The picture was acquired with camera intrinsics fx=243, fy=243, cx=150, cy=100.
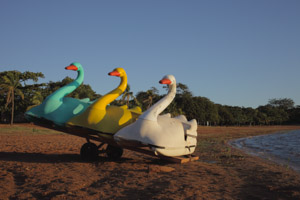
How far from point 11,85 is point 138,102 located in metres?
16.2

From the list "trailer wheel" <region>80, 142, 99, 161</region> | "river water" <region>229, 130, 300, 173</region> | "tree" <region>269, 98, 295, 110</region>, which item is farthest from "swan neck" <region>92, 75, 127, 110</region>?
"tree" <region>269, 98, 295, 110</region>

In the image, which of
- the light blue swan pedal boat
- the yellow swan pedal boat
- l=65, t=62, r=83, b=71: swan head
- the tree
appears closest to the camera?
the yellow swan pedal boat

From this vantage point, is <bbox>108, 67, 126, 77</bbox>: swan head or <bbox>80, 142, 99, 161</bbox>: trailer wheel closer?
<bbox>108, 67, 126, 77</bbox>: swan head

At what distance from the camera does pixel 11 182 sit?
4715mm

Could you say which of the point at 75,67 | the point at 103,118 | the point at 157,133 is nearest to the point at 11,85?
the point at 75,67

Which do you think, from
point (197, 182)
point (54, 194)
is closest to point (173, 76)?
point (197, 182)

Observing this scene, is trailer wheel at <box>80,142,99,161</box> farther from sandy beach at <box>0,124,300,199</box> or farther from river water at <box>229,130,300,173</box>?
river water at <box>229,130,300,173</box>

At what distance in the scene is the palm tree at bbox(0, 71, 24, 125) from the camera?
95.0ft

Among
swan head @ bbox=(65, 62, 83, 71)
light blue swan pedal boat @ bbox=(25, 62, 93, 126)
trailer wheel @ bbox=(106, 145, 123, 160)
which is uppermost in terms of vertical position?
swan head @ bbox=(65, 62, 83, 71)

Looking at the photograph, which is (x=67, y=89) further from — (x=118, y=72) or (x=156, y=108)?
(x=156, y=108)

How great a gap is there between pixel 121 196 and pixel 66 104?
3372mm

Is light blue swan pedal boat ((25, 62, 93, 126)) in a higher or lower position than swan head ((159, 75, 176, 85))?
lower

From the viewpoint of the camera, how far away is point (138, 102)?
111 ft

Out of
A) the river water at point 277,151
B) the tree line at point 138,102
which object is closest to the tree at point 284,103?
the tree line at point 138,102
